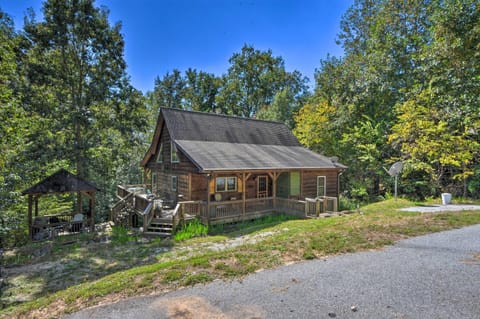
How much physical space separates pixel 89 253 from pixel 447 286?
1016 cm

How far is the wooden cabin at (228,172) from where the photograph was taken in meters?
12.7

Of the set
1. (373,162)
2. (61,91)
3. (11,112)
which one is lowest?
(373,162)

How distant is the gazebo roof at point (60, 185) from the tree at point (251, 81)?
27849 millimetres

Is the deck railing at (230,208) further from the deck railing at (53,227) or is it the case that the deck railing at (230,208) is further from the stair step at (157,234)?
the deck railing at (53,227)

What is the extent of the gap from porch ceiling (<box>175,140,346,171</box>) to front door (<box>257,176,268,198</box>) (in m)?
1.50

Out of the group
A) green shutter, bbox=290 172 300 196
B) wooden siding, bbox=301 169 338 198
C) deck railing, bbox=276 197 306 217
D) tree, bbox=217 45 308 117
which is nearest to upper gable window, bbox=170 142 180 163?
deck railing, bbox=276 197 306 217

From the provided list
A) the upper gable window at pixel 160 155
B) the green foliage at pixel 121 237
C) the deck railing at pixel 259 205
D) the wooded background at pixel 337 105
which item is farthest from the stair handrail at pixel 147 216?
the upper gable window at pixel 160 155

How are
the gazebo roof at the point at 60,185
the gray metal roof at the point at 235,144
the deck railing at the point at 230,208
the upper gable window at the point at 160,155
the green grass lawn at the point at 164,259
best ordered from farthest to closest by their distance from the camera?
1. the upper gable window at the point at 160,155
2. the gray metal roof at the point at 235,144
3. the deck railing at the point at 230,208
4. the gazebo roof at the point at 60,185
5. the green grass lawn at the point at 164,259

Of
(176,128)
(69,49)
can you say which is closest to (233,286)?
(176,128)

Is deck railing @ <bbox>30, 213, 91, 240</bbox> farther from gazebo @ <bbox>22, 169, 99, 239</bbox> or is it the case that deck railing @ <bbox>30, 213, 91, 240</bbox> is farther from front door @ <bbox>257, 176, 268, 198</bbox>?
front door @ <bbox>257, 176, 268, 198</bbox>

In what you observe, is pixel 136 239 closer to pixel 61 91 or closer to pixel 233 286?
pixel 233 286

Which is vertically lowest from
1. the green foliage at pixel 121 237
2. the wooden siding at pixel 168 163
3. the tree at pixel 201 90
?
the green foliage at pixel 121 237

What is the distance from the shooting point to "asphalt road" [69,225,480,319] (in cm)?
379

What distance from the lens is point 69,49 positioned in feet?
56.3
